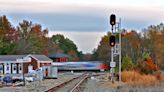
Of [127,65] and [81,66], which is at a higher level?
[127,65]

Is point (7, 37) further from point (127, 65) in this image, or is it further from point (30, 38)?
point (127, 65)

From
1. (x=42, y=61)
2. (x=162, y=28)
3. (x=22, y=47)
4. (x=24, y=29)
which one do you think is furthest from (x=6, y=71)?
(x=162, y=28)

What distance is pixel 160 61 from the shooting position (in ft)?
396

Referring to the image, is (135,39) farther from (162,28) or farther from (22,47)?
(22,47)

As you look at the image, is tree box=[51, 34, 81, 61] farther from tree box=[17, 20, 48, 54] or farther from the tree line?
tree box=[17, 20, 48, 54]

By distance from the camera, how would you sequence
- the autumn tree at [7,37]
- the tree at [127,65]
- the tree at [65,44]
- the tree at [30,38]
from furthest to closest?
1. the tree at [65,44]
2. the tree at [30,38]
3. the autumn tree at [7,37]
4. the tree at [127,65]

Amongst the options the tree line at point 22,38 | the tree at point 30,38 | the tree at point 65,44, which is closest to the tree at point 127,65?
the tree line at point 22,38

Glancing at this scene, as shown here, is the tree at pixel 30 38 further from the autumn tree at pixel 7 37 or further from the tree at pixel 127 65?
the tree at pixel 127 65

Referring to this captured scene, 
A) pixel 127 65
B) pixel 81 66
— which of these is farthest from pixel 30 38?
pixel 127 65

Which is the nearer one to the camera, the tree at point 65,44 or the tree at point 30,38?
the tree at point 30,38

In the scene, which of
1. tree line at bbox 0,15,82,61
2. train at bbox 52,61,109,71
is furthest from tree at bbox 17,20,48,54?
train at bbox 52,61,109,71

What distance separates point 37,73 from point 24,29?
76213mm

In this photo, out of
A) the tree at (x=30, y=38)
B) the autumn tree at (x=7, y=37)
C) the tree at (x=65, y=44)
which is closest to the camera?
the autumn tree at (x=7, y=37)

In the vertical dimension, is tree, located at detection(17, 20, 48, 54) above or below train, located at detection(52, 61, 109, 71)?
above
